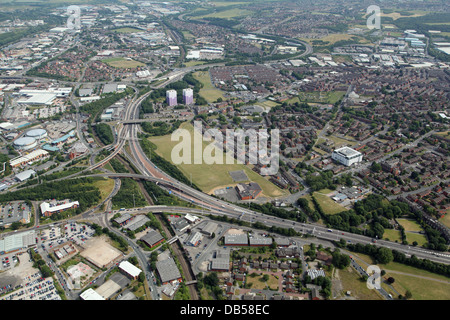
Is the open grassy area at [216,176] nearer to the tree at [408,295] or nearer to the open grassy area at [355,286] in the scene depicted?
the open grassy area at [355,286]

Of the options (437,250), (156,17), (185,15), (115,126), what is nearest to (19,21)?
(156,17)

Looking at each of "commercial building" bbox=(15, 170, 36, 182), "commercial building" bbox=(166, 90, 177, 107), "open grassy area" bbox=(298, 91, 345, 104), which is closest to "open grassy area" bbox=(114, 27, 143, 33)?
"commercial building" bbox=(166, 90, 177, 107)

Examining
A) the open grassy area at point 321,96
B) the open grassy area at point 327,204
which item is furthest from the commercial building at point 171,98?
the open grassy area at point 327,204

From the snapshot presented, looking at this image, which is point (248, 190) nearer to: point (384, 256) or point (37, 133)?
point (384, 256)

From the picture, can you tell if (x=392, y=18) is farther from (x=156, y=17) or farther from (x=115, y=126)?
(x=115, y=126)

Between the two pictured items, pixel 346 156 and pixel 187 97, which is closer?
pixel 346 156

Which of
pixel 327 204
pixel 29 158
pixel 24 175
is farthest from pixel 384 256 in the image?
pixel 29 158
